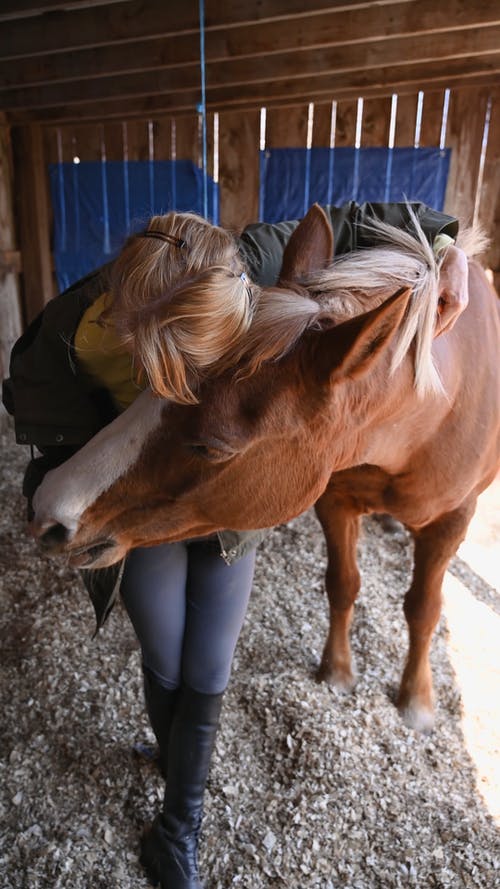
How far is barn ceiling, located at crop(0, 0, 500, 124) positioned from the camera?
3.42 meters

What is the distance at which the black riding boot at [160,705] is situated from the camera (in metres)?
1.64

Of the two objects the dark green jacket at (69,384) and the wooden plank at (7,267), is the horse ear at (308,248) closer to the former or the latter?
the dark green jacket at (69,384)

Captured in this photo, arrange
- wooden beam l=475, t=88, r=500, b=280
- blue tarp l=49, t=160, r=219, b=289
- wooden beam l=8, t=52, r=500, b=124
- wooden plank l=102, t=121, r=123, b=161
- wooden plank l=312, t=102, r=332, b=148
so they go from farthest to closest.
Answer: wooden plank l=102, t=121, r=123, b=161 → blue tarp l=49, t=160, r=219, b=289 → wooden plank l=312, t=102, r=332, b=148 → wooden beam l=475, t=88, r=500, b=280 → wooden beam l=8, t=52, r=500, b=124

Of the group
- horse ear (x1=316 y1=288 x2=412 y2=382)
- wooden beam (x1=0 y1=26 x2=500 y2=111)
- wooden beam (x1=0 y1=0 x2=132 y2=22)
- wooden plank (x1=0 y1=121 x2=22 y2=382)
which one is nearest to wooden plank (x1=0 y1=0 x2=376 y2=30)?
wooden beam (x1=0 y1=0 x2=132 y2=22)

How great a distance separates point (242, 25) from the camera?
11.6ft

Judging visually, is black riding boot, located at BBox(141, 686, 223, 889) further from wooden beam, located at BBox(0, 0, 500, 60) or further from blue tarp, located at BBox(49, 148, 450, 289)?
blue tarp, located at BBox(49, 148, 450, 289)

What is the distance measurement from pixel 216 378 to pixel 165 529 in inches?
14.3

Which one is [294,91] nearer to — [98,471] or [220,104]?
[220,104]

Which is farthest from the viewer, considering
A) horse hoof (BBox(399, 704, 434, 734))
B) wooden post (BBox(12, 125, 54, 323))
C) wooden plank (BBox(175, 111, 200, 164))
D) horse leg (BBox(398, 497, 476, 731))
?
wooden post (BBox(12, 125, 54, 323))

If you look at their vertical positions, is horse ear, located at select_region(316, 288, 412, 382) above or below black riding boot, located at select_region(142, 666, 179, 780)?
above

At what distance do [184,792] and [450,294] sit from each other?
4.64 feet

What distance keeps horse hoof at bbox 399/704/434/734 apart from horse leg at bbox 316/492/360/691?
0.72ft

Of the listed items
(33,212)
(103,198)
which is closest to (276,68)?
(103,198)

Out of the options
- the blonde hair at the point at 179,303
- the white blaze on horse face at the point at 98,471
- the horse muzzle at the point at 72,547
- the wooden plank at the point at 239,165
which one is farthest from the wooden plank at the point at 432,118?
the horse muzzle at the point at 72,547
